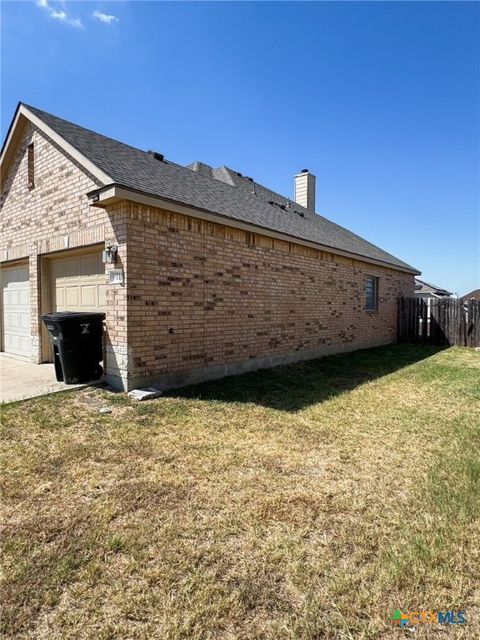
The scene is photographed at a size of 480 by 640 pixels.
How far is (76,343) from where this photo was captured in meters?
5.94

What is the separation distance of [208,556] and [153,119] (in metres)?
10.8

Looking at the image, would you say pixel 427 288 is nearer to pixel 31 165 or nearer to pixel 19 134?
pixel 31 165

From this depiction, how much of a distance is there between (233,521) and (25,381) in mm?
5415

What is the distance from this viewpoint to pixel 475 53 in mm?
7914

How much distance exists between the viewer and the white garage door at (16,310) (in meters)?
8.52

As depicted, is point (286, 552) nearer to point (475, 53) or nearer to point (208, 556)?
point (208, 556)

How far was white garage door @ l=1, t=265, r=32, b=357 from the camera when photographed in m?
8.52

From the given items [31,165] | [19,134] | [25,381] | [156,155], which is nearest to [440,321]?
[156,155]

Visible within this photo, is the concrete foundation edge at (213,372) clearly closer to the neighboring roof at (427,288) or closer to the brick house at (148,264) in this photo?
the brick house at (148,264)

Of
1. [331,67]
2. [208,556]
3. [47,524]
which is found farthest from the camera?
[331,67]

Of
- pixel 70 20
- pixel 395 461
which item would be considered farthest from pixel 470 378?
pixel 70 20

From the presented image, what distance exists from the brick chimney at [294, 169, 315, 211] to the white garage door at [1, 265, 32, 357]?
13074mm

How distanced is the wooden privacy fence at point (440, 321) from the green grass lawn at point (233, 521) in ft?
34.1

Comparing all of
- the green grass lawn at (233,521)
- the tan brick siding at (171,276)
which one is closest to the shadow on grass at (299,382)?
the tan brick siding at (171,276)
